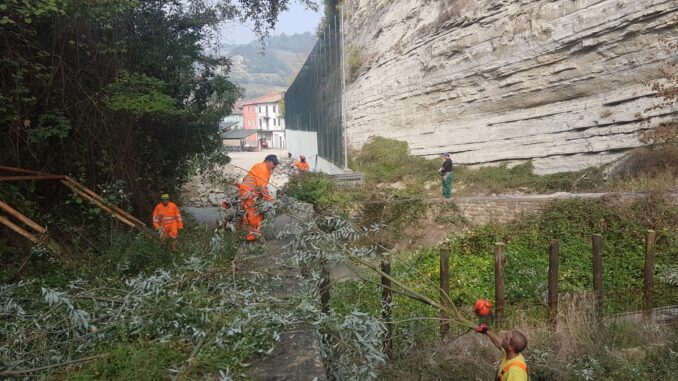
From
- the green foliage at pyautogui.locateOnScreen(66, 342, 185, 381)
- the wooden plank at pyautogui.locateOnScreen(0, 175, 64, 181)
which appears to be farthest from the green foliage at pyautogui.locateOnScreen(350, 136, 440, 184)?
the green foliage at pyautogui.locateOnScreen(66, 342, 185, 381)

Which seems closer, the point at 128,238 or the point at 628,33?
the point at 128,238

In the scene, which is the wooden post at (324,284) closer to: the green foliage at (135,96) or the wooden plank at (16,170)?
the wooden plank at (16,170)

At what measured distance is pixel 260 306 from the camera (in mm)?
3600

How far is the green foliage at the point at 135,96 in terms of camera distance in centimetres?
721

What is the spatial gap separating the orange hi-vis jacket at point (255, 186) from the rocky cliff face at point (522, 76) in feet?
28.5

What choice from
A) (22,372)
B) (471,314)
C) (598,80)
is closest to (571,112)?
(598,80)

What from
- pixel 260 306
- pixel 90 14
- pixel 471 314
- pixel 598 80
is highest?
pixel 90 14

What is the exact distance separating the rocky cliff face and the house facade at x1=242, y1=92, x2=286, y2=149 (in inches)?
2490

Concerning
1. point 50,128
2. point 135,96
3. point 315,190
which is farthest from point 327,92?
point 50,128

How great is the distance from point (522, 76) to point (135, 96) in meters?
10.6

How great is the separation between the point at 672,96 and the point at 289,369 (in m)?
10.2

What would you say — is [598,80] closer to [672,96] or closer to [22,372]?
[672,96]

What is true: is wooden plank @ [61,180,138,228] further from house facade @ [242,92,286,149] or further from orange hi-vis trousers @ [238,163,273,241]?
house facade @ [242,92,286,149]

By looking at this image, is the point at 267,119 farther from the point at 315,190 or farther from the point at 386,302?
the point at 386,302
